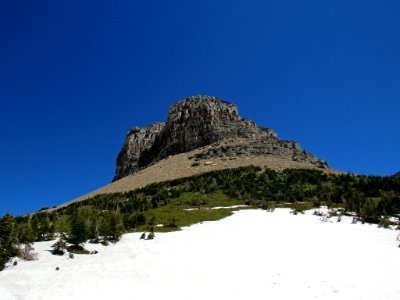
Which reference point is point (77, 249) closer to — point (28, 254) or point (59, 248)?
point (59, 248)

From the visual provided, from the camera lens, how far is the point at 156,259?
14672 mm

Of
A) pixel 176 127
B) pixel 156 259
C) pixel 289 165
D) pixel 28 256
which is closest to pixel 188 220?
pixel 156 259

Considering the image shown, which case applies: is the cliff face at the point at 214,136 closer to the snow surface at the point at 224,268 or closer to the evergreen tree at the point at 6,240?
the snow surface at the point at 224,268

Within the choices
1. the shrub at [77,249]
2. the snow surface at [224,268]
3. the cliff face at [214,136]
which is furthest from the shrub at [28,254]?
the cliff face at [214,136]

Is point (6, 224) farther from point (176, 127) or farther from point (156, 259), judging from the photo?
point (176, 127)

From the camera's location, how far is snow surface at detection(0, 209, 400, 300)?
10.8 meters

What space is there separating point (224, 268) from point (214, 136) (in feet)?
206

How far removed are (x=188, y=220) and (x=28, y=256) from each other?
430 inches

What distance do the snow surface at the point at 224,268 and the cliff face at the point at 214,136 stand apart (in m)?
44.1

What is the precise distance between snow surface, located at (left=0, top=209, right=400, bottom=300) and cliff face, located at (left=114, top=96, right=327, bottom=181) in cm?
4411

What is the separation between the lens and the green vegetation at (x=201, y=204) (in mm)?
17531

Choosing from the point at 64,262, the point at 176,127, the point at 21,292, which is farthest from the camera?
the point at 176,127

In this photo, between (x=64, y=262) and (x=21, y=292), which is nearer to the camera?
(x=21, y=292)

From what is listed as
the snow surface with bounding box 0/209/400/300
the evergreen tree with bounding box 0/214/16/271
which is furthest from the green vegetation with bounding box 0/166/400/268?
the snow surface with bounding box 0/209/400/300
